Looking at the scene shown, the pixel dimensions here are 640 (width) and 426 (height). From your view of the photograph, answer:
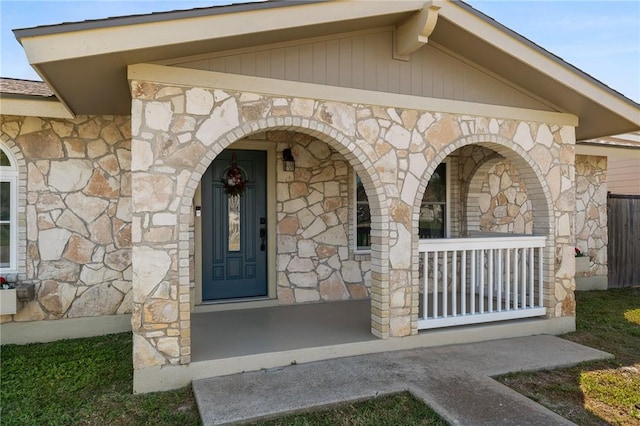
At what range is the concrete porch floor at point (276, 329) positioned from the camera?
13.8ft

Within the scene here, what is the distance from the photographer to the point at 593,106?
17.1 feet

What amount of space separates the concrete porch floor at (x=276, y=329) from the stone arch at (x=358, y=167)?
49 cm

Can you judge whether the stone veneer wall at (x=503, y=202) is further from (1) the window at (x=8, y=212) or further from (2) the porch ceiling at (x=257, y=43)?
(1) the window at (x=8, y=212)

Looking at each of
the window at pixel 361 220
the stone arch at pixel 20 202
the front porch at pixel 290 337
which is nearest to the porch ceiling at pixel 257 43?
the stone arch at pixel 20 202

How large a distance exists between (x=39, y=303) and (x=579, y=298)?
26.9 feet

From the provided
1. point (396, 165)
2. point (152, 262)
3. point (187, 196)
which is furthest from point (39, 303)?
point (396, 165)

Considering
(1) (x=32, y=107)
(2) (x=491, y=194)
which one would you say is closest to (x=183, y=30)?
(1) (x=32, y=107)

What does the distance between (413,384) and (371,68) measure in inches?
123

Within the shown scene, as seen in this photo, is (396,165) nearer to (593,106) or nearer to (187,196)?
(187,196)

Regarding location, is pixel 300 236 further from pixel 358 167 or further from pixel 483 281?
pixel 483 281

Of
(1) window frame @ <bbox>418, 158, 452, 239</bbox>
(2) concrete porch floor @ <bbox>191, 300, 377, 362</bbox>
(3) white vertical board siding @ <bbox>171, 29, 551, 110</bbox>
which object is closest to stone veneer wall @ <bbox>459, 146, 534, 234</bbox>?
(1) window frame @ <bbox>418, 158, 452, 239</bbox>

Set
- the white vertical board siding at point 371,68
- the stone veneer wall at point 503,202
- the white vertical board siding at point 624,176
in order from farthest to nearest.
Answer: the white vertical board siding at point 624,176
the stone veneer wall at point 503,202
the white vertical board siding at point 371,68

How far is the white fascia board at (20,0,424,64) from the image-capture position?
318 cm

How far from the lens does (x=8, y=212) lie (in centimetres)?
501
